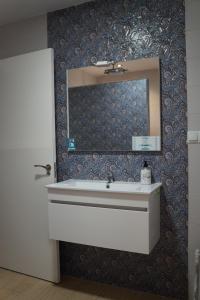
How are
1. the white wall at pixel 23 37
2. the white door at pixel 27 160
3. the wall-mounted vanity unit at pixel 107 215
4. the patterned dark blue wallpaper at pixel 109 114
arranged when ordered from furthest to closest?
the white wall at pixel 23 37 < the white door at pixel 27 160 < the patterned dark blue wallpaper at pixel 109 114 < the wall-mounted vanity unit at pixel 107 215

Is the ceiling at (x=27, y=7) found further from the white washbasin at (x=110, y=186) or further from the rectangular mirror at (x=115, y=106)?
the white washbasin at (x=110, y=186)

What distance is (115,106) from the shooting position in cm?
241

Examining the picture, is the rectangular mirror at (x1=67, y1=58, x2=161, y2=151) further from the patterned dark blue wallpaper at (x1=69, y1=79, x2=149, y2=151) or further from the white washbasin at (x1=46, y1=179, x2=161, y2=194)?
the white washbasin at (x1=46, y1=179, x2=161, y2=194)

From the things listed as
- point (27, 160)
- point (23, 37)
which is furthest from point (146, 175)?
point (23, 37)

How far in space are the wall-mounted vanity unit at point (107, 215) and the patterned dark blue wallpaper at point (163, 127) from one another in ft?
0.53

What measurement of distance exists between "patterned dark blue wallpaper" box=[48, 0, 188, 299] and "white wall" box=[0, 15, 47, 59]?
0.10m

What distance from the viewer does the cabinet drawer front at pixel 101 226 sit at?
6.57ft

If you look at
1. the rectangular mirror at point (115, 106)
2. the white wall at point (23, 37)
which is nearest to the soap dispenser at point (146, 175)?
the rectangular mirror at point (115, 106)

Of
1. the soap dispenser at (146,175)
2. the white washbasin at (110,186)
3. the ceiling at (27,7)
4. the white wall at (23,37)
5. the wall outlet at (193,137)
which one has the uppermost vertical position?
the ceiling at (27,7)

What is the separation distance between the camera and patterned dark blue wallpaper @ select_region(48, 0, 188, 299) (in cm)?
220

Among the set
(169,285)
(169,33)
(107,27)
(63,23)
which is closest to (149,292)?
(169,285)

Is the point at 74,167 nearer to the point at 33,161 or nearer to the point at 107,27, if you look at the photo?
the point at 33,161

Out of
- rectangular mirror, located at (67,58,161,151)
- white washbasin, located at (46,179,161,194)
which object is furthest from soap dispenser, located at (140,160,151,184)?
rectangular mirror, located at (67,58,161,151)

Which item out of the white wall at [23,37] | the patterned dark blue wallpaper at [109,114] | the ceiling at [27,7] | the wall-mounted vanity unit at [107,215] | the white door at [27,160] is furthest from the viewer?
the white wall at [23,37]
